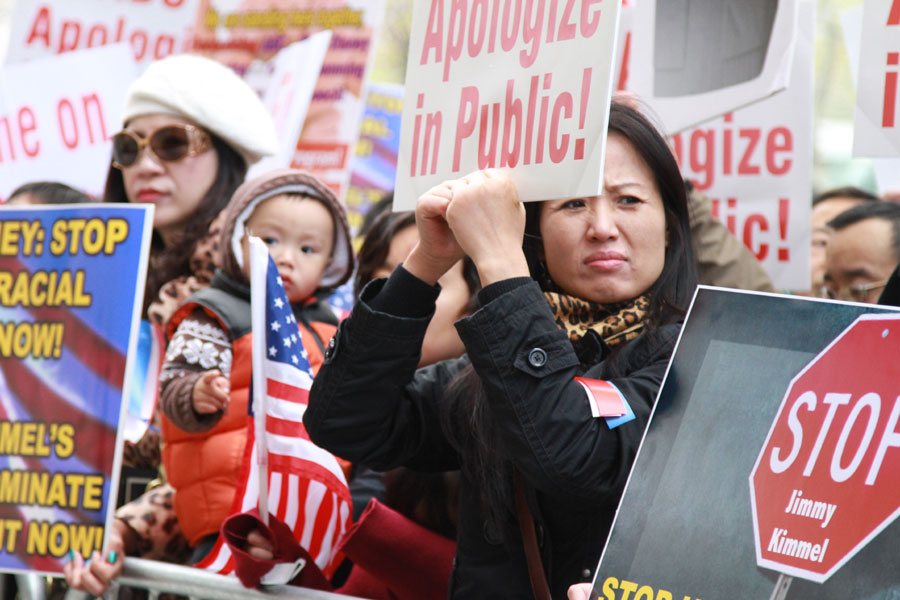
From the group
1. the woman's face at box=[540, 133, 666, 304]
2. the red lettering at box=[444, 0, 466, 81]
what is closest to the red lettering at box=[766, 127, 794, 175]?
the woman's face at box=[540, 133, 666, 304]

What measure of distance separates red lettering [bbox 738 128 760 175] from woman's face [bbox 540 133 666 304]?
88.6 inches

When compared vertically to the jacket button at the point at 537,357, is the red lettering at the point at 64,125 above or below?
above

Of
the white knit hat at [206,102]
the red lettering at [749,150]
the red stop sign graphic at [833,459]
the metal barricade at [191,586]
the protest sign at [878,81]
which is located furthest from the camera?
the red lettering at [749,150]

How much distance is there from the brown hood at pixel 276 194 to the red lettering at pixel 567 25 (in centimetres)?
147

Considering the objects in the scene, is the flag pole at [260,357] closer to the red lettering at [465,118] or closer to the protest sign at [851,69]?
the red lettering at [465,118]

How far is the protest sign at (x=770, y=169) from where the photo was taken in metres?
4.42

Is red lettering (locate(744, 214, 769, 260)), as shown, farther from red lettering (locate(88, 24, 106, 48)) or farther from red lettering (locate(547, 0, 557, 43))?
red lettering (locate(88, 24, 106, 48))

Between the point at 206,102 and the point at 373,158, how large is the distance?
1.62 m

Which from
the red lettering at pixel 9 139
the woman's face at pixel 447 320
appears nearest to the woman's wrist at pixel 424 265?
the woman's face at pixel 447 320

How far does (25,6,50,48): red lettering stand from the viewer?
18.5ft

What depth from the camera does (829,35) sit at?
14812 millimetres

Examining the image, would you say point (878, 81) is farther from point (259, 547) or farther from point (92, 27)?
point (92, 27)

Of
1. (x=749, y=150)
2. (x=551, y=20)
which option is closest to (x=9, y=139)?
(x=749, y=150)

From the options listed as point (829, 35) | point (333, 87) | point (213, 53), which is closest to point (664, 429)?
point (333, 87)
